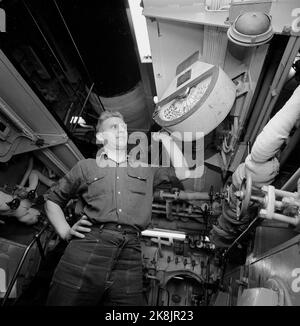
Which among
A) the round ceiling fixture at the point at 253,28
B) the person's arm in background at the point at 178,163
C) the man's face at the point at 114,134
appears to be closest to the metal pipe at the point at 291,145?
the round ceiling fixture at the point at 253,28

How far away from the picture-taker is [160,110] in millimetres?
2381

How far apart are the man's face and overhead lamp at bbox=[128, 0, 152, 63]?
779 millimetres

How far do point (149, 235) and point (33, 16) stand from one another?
10.5ft

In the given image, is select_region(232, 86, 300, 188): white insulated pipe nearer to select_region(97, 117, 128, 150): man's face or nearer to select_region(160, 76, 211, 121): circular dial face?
select_region(160, 76, 211, 121): circular dial face

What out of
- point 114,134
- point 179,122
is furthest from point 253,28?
point 114,134

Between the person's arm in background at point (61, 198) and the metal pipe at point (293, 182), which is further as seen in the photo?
the person's arm in background at point (61, 198)

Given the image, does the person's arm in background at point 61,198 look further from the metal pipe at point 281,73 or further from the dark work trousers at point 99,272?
the metal pipe at point 281,73

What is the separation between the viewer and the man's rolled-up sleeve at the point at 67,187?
1.99 metres

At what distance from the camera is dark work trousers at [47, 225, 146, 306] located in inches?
62.9

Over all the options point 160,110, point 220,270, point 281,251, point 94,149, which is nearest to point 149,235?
point 220,270

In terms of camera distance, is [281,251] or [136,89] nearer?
[281,251]

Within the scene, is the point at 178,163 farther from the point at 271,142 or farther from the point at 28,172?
the point at 28,172
